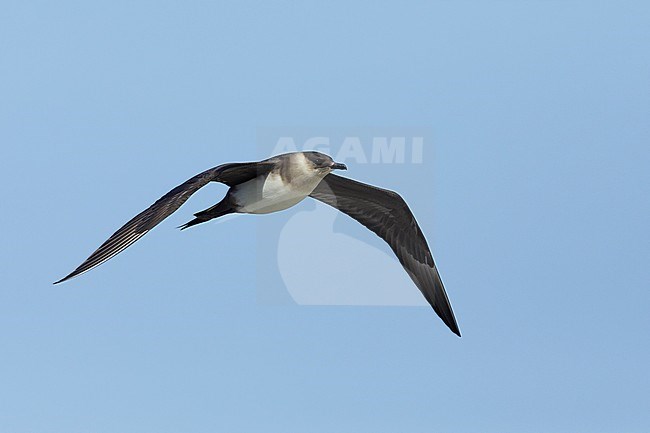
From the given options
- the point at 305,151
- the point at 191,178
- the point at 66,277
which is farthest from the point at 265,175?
the point at 66,277

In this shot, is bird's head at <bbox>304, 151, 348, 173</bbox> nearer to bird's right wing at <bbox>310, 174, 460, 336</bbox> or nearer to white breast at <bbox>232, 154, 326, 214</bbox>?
white breast at <bbox>232, 154, 326, 214</bbox>

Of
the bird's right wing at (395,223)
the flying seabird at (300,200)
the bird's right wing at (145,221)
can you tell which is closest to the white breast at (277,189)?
the flying seabird at (300,200)

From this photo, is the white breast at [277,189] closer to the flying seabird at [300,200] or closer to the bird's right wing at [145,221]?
the flying seabird at [300,200]

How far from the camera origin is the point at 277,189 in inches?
505

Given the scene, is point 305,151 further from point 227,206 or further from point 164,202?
point 164,202

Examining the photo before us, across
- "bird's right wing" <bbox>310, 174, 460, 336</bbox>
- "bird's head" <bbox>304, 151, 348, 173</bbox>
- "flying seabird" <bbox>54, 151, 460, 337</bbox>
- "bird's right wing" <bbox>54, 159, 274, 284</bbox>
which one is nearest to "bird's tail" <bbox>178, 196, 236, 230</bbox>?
"flying seabird" <bbox>54, 151, 460, 337</bbox>

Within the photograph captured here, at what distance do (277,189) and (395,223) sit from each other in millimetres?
3180

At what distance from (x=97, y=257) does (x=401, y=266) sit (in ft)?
20.5

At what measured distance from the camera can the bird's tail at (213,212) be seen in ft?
43.4

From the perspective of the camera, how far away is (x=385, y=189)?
14875 millimetres

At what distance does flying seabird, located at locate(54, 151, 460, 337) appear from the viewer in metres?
10.8

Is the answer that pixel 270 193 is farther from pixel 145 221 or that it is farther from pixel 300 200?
pixel 145 221

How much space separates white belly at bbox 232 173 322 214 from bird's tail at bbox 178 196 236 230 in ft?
0.50

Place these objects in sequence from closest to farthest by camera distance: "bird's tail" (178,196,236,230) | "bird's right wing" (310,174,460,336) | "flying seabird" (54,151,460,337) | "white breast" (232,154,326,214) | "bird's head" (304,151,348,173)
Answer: "flying seabird" (54,151,460,337) < "bird's head" (304,151,348,173) < "white breast" (232,154,326,214) < "bird's tail" (178,196,236,230) < "bird's right wing" (310,174,460,336)
